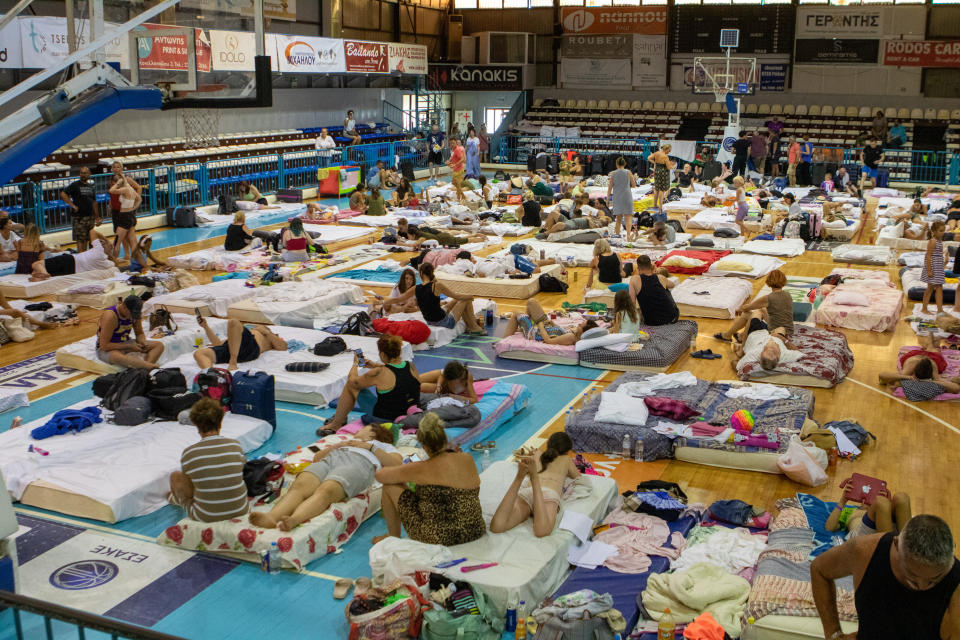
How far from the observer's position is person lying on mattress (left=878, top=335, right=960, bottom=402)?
10547 millimetres

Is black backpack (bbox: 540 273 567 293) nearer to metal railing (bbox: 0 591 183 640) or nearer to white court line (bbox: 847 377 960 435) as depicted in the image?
white court line (bbox: 847 377 960 435)

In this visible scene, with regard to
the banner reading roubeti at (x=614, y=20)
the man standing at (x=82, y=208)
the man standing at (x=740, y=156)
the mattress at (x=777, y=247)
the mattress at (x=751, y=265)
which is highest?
the banner reading roubeti at (x=614, y=20)

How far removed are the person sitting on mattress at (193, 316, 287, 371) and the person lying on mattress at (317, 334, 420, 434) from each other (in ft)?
6.18

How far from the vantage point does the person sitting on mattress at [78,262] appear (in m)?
14.9

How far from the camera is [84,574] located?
6.76 metres

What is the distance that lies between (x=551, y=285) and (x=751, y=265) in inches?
157

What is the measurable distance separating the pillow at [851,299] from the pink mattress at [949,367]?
2.05m

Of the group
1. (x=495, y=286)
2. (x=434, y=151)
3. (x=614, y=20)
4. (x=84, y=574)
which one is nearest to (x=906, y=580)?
(x=84, y=574)

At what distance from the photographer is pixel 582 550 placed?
691 centimetres

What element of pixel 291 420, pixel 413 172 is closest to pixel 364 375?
pixel 291 420

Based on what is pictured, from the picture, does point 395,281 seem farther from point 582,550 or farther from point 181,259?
point 582,550

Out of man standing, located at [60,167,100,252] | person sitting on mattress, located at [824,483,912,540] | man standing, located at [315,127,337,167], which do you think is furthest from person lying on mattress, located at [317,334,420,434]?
man standing, located at [315,127,337,167]

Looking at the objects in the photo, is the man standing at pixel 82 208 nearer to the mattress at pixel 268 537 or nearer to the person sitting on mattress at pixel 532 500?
the mattress at pixel 268 537

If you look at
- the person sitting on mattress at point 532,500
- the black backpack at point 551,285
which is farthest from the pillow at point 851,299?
the person sitting on mattress at point 532,500
